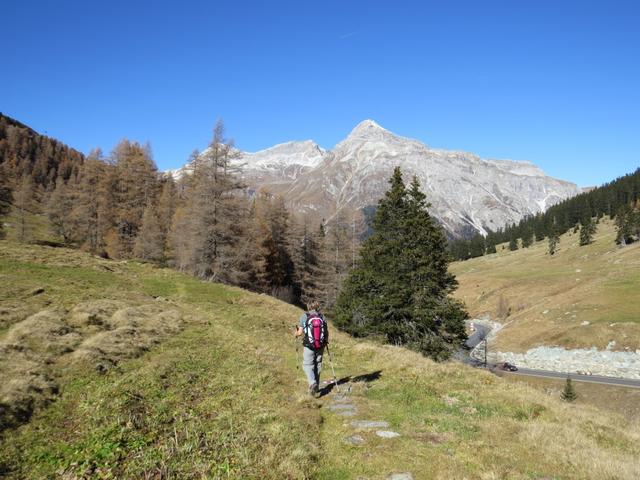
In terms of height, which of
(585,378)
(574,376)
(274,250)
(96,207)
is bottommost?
(574,376)

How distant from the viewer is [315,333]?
39.9 feet

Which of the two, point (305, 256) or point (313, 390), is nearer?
point (313, 390)

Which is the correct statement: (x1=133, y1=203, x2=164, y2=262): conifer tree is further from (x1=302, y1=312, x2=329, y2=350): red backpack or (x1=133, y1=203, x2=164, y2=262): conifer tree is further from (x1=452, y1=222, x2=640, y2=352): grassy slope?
(x1=452, y1=222, x2=640, y2=352): grassy slope

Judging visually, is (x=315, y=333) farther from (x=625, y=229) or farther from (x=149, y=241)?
(x=625, y=229)

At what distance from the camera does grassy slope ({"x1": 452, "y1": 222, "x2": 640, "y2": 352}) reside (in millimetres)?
76562

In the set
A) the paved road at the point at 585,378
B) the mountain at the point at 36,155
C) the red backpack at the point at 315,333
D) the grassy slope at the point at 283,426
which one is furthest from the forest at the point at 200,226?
the mountain at the point at 36,155

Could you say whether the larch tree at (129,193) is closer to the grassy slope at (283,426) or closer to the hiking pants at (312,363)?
the grassy slope at (283,426)

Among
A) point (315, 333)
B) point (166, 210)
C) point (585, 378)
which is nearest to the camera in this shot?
point (315, 333)

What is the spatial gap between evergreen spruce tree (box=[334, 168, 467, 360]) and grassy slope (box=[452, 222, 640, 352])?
58.5 meters

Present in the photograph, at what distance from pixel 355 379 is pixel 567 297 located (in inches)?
4013

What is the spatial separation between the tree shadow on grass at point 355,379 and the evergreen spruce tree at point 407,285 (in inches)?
621

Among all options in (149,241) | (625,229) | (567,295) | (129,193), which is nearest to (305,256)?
(149,241)

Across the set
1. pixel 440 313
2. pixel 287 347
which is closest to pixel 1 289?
pixel 287 347

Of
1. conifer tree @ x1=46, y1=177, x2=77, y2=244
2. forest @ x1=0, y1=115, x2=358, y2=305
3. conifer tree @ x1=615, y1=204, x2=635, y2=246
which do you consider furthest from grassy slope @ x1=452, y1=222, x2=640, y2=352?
conifer tree @ x1=46, y1=177, x2=77, y2=244
